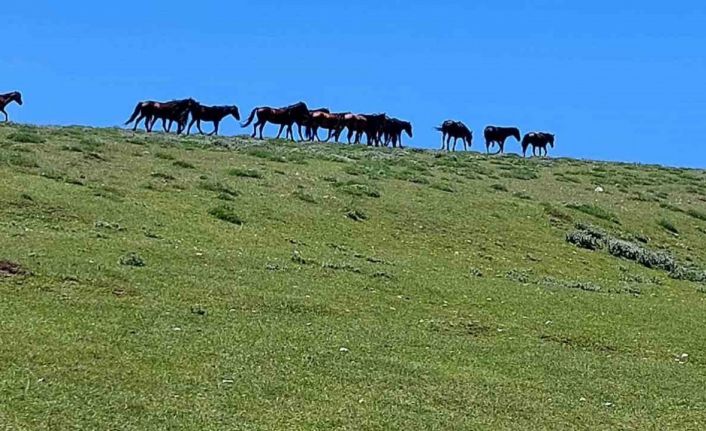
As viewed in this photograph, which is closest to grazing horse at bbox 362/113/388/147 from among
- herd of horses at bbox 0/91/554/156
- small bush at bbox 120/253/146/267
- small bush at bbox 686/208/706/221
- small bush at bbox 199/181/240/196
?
herd of horses at bbox 0/91/554/156

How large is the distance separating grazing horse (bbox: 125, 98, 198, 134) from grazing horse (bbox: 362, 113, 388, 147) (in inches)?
418

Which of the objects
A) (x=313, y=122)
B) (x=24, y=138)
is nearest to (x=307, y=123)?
(x=313, y=122)

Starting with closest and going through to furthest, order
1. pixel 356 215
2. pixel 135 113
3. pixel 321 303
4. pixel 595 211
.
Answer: pixel 321 303
pixel 356 215
pixel 595 211
pixel 135 113

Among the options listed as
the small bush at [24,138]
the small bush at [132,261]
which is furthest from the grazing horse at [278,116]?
the small bush at [132,261]

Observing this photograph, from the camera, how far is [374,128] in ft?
185

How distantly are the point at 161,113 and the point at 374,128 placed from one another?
12301 mm

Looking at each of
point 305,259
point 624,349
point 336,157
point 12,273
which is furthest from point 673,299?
point 336,157

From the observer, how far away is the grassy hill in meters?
10.8

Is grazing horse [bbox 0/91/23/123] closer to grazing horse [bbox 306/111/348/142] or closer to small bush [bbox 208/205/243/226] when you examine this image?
grazing horse [bbox 306/111/348/142]

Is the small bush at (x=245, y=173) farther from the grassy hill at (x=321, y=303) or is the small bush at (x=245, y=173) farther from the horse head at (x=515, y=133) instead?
the horse head at (x=515, y=133)

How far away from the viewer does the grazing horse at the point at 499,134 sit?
61.7 metres

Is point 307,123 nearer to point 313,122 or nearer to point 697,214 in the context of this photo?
point 313,122

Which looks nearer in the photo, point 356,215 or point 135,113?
point 356,215

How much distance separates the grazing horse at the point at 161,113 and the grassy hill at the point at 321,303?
59.3 feet
